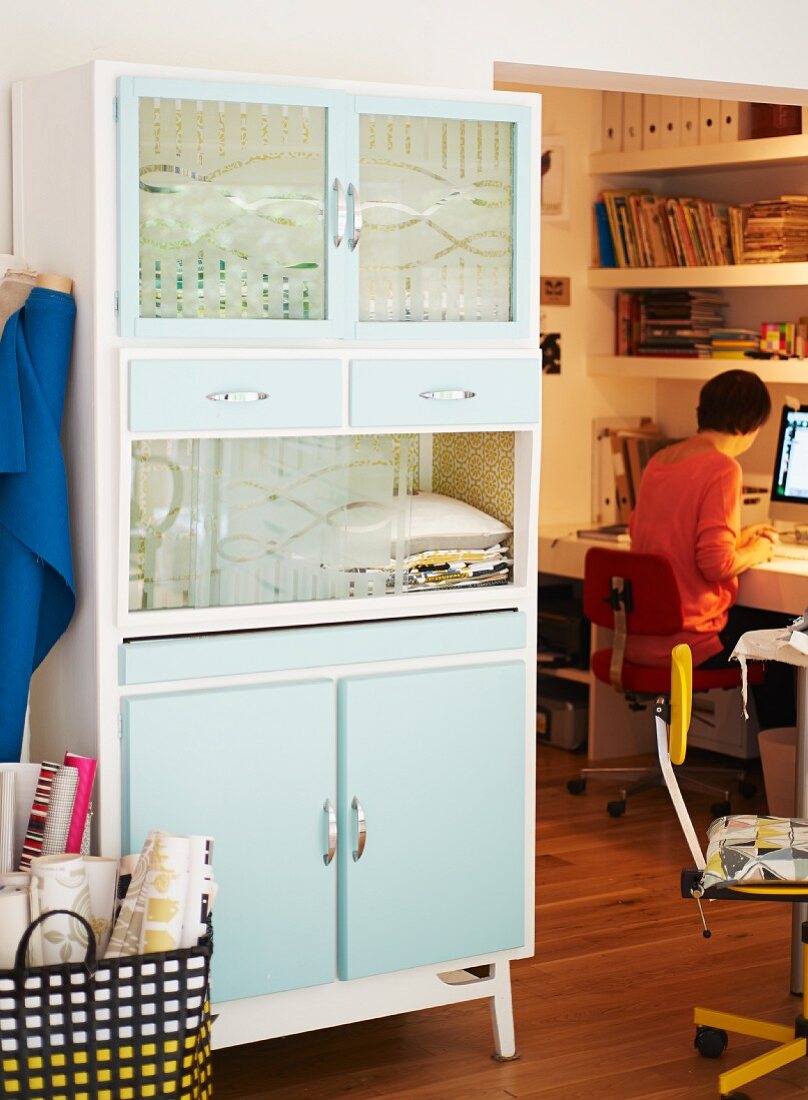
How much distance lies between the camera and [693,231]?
5.50 meters

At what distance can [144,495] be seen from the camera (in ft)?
9.25

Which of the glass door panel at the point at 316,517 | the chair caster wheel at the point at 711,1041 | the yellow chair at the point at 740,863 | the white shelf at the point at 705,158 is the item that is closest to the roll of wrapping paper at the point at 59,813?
the glass door panel at the point at 316,517

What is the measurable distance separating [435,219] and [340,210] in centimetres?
23

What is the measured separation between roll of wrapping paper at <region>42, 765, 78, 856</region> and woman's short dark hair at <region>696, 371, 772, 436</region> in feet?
9.23

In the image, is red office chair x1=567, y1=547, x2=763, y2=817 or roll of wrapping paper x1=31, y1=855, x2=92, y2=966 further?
red office chair x1=567, y1=547, x2=763, y2=817

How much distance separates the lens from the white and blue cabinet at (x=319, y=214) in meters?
2.71

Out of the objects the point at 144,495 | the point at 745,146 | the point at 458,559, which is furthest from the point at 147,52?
the point at 745,146

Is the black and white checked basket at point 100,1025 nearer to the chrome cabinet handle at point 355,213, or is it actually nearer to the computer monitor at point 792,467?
the chrome cabinet handle at point 355,213

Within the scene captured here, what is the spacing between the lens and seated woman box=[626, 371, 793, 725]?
4719mm

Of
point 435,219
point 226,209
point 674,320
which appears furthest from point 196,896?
point 674,320

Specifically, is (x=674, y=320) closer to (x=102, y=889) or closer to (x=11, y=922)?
(x=102, y=889)

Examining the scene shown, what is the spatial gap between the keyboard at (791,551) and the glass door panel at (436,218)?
216 centimetres

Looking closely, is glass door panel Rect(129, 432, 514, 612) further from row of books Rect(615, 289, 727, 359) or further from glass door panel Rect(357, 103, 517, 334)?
row of books Rect(615, 289, 727, 359)

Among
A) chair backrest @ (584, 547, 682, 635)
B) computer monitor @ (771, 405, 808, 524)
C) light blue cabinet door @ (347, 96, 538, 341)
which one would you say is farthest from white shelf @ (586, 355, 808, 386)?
light blue cabinet door @ (347, 96, 538, 341)
